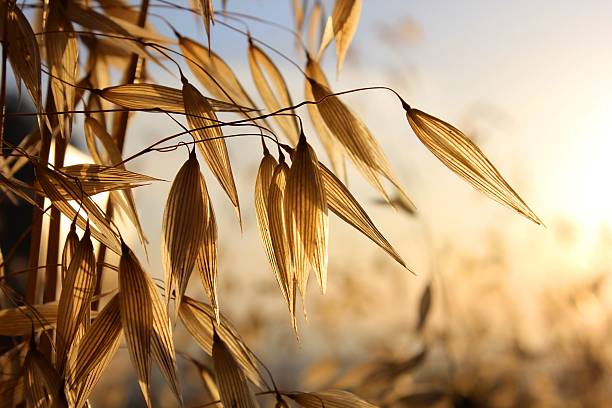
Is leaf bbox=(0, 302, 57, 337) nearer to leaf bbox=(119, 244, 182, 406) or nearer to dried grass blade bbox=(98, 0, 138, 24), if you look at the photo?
leaf bbox=(119, 244, 182, 406)

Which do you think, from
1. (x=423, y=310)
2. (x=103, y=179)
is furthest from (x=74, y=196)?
(x=423, y=310)

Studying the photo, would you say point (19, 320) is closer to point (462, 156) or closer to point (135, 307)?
point (135, 307)

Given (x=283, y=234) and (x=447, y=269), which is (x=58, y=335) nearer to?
(x=283, y=234)

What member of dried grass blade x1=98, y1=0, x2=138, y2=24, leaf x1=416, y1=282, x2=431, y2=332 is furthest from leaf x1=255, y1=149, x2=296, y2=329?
leaf x1=416, y1=282, x2=431, y2=332

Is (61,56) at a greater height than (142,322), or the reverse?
(61,56)

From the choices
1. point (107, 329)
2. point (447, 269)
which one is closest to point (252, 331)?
point (447, 269)

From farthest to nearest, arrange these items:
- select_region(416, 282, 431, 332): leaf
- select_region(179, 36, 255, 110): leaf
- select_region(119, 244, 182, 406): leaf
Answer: select_region(416, 282, 431, 332): leaf
select_region(179, 36, 255, 110): leaf
select_region(119, 244, 182, 406): leaf

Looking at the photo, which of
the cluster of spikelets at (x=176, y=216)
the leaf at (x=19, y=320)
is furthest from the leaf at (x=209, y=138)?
the leaf at (x=19, y=320)
